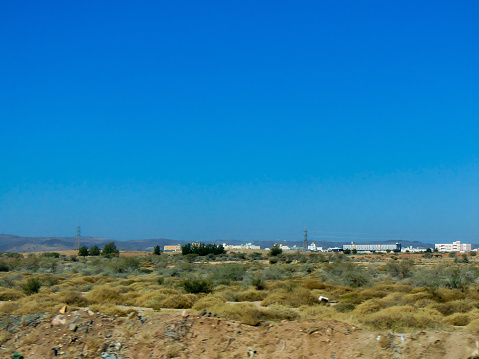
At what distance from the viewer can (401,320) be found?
56.3 ft

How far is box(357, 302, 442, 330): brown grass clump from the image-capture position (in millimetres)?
16891

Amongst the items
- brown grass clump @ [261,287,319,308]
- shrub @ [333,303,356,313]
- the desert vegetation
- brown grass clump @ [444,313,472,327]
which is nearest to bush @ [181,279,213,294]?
the desert vegetation

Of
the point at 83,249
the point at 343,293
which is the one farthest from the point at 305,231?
the point at 343,293

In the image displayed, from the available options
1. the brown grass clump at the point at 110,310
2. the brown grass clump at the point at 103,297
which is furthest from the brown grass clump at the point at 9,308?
the brown grass clump at the point at 103,297

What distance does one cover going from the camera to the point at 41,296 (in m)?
25.1

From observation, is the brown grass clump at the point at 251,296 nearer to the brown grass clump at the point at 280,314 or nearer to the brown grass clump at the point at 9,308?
the brown grass clump at the point at 280,314

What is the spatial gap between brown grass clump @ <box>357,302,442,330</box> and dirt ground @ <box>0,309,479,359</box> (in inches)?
67.1

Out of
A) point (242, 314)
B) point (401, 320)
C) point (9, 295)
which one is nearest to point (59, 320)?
point (242, 314)

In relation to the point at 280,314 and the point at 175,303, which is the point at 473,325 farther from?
the point at 175,303

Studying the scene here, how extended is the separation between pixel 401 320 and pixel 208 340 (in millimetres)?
7272

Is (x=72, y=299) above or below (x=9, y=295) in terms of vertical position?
above

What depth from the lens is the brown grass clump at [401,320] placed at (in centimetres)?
1689

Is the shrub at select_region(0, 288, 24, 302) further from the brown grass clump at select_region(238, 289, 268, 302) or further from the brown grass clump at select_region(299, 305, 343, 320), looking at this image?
the brown grass clump at select_region(299, 305, 343, 320)

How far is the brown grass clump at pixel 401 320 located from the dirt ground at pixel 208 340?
1.70 m
